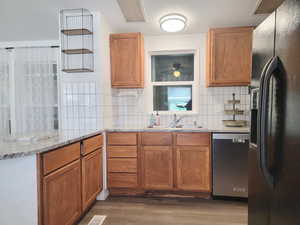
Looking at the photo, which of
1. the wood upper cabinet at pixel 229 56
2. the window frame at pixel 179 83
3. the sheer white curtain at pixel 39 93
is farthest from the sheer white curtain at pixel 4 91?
the wood upper cabinet at pixel 229 56

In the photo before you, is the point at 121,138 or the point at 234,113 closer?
the point at 121,138

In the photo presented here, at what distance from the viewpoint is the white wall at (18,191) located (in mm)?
1341

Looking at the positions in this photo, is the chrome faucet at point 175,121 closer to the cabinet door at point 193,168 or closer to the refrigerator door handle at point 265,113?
the cabinet door at point 193,168

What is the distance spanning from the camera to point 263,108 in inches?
36.6

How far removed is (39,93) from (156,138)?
2050 millimetres

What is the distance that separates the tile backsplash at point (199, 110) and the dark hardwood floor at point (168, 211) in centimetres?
115

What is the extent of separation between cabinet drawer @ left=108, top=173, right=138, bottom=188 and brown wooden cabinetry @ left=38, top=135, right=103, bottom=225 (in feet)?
0.87

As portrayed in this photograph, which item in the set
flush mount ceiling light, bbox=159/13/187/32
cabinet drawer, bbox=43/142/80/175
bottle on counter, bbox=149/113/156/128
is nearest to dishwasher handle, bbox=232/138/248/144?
bottle on counter, bbox=149/113/156/128

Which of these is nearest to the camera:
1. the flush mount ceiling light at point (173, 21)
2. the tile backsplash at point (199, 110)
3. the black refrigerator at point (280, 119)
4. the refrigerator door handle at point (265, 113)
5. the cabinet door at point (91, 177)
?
the black refrigerator at point (280, 119)

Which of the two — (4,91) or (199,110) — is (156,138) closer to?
(199,110)

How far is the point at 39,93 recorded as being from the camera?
10.6ft

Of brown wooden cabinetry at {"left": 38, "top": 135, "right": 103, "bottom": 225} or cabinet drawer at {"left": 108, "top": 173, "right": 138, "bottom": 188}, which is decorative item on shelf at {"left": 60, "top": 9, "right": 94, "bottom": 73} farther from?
cabinet drawer at {"left": 108, "top": 173, "right": 138, "bottom": 188}

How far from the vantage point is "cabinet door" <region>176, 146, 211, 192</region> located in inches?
100

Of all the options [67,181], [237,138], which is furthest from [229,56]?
[67,181]
